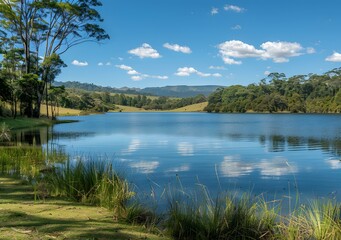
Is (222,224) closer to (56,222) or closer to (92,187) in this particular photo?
(56,222)

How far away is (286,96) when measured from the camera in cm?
16050

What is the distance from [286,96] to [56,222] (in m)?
164

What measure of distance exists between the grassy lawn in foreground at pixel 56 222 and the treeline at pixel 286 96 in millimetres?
138285

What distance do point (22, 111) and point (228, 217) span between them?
60703mm

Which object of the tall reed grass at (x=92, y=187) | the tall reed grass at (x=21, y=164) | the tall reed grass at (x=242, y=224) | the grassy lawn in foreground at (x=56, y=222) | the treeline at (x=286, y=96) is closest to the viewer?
the grassy lawn in foreground at (x=56, y=222)

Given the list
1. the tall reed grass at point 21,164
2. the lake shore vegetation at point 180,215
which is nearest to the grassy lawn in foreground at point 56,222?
the lake shore vegetation at point 180,215

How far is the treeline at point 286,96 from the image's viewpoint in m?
144

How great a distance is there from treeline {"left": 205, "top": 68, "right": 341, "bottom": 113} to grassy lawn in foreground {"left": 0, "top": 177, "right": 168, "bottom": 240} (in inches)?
5444

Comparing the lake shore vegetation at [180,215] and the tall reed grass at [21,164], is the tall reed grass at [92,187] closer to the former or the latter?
the lake shore vegetation at [180,215]

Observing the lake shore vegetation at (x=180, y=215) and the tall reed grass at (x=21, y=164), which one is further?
the tall reed grass at (x=21, y=164)

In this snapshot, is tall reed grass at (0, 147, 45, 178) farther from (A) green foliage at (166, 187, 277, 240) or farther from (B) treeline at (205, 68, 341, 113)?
(B) treeline at (205, 68, 341, 113)

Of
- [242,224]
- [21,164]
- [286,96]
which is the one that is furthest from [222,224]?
[286,96]

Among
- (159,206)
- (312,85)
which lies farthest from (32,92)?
(312,85)

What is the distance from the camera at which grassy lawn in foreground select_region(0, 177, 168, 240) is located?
5559 mm
